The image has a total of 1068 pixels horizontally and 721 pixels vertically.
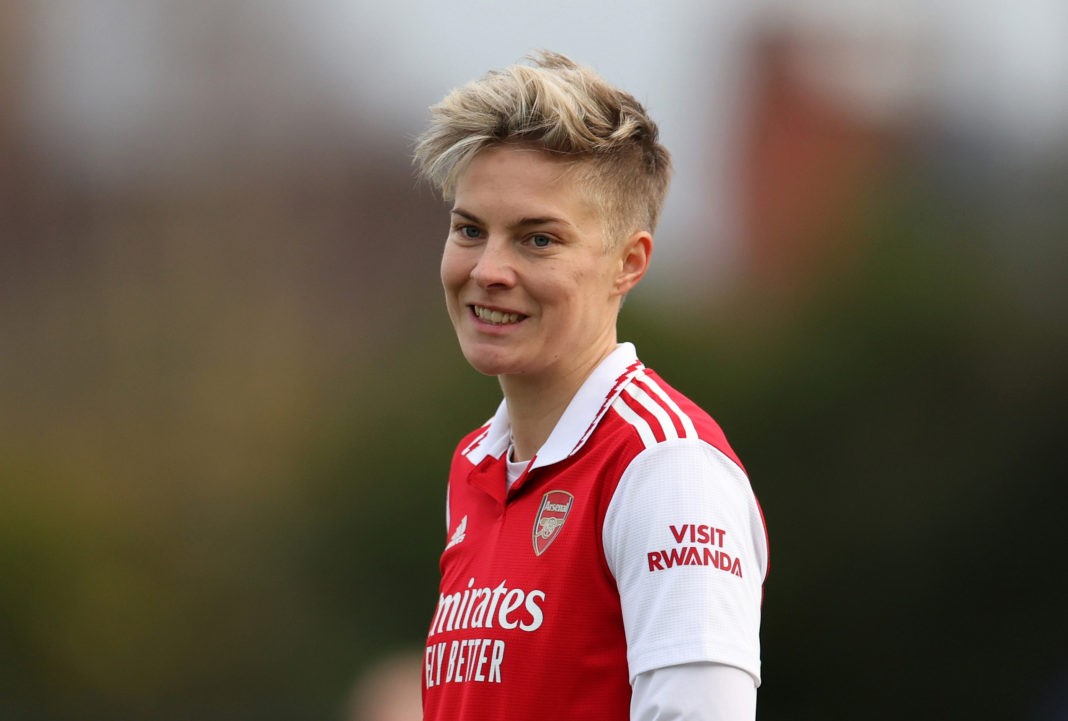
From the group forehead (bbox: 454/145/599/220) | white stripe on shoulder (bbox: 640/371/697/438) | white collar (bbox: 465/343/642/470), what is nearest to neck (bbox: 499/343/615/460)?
white collar (bbox: 465/343/642/470)

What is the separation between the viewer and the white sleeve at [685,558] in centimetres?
256

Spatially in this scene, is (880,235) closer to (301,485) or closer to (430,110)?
(301,485)

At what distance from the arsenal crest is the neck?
10.7 inches

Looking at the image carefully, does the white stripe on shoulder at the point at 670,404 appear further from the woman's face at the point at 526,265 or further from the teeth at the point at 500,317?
the teeth at the point at 500,317

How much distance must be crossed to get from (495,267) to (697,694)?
1021 mm

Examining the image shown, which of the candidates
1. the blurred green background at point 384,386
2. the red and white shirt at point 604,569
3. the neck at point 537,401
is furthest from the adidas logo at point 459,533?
the blurred green background at point 384,386

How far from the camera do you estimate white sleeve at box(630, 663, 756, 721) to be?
250 centimetres

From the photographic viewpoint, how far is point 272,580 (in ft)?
74.7

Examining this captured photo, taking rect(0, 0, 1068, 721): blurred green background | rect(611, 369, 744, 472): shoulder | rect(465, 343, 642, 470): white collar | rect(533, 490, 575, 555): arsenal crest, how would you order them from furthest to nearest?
1. rect(0, 0, 1068, 721): blurred green background
2. rect(465, 343, 642, 470): white collar
3. rect(533, 490, 575, 555): arsenal crest
4. rect(611, 369, 744, 472): shoulder

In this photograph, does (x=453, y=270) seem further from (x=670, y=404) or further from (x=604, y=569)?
(x=604, y=569)

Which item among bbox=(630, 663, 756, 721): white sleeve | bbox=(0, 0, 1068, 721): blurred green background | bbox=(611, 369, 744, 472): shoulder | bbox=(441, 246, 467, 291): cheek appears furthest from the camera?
bbox=(0, 0, 1068, 721): blurred green background

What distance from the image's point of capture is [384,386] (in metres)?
23.8

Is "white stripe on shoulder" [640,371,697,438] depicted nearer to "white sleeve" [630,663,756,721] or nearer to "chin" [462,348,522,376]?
"chin" [462,348,522,376]

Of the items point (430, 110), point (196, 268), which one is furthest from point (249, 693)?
point (430, 110)
